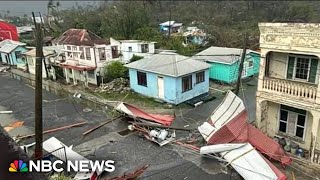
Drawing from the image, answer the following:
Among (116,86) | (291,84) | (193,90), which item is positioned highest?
(291,84)

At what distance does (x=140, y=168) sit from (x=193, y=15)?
61227 millimetres

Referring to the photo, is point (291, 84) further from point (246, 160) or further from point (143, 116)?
point (143, 116)

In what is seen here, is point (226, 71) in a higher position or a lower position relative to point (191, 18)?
lower

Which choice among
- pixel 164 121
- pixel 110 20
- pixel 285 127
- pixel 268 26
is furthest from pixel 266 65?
pixel 110 20

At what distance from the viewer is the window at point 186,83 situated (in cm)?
2384

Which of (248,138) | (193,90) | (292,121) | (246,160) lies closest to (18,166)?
(246,160)

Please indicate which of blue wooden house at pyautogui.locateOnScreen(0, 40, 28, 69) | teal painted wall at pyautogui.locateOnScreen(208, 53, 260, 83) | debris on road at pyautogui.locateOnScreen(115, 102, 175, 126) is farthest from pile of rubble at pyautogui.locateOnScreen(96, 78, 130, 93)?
blue wooden house at pyautogui.locateOnScreen(0, 40, 28, 69)

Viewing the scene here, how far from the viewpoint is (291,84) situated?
47.1 feet

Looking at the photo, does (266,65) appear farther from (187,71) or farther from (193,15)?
(193,15)

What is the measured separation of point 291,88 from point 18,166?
13376mm

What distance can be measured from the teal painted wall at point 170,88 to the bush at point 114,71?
255 centimetres

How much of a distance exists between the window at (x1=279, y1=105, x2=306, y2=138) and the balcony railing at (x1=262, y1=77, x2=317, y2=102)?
1348 mm

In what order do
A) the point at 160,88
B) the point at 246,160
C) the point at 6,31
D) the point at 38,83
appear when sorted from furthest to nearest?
the point at 6,31
the point at 160,88
the point at 246,160
the point at 38,83

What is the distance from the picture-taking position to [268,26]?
1451 centimetres
